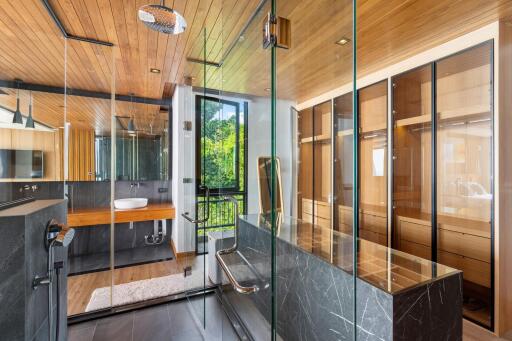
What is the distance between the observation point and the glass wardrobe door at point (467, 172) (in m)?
2.34

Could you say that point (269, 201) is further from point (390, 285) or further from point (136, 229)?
point (136, 229)

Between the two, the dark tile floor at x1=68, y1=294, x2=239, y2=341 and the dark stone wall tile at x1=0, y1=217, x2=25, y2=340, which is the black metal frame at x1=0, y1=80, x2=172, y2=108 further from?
the dark tile floor at x1=68, y1=294, x2=239, y2=341

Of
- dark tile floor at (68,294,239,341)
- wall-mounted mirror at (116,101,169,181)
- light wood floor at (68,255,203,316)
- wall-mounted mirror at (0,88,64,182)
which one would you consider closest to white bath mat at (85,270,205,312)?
light wood floor at (68,255,203,316)

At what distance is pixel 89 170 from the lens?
3.80 meters

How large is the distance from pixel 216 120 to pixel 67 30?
5.27 ft

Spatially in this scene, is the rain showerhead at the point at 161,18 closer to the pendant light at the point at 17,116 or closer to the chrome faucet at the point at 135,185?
the pendant light at the point at 17,116

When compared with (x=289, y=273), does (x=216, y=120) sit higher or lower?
higher

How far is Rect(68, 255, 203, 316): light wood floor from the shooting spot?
2685 millimetres

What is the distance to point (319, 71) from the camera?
5.72 ft

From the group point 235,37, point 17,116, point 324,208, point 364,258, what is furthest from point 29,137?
point 364,258

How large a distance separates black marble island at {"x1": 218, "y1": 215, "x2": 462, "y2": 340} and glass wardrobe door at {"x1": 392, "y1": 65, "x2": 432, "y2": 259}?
1545 mm

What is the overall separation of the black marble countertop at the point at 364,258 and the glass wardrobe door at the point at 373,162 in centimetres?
172

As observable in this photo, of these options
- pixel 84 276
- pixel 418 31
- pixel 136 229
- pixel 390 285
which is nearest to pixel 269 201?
pixel 390 285

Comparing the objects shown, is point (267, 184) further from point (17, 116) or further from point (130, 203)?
point (130, 203)
